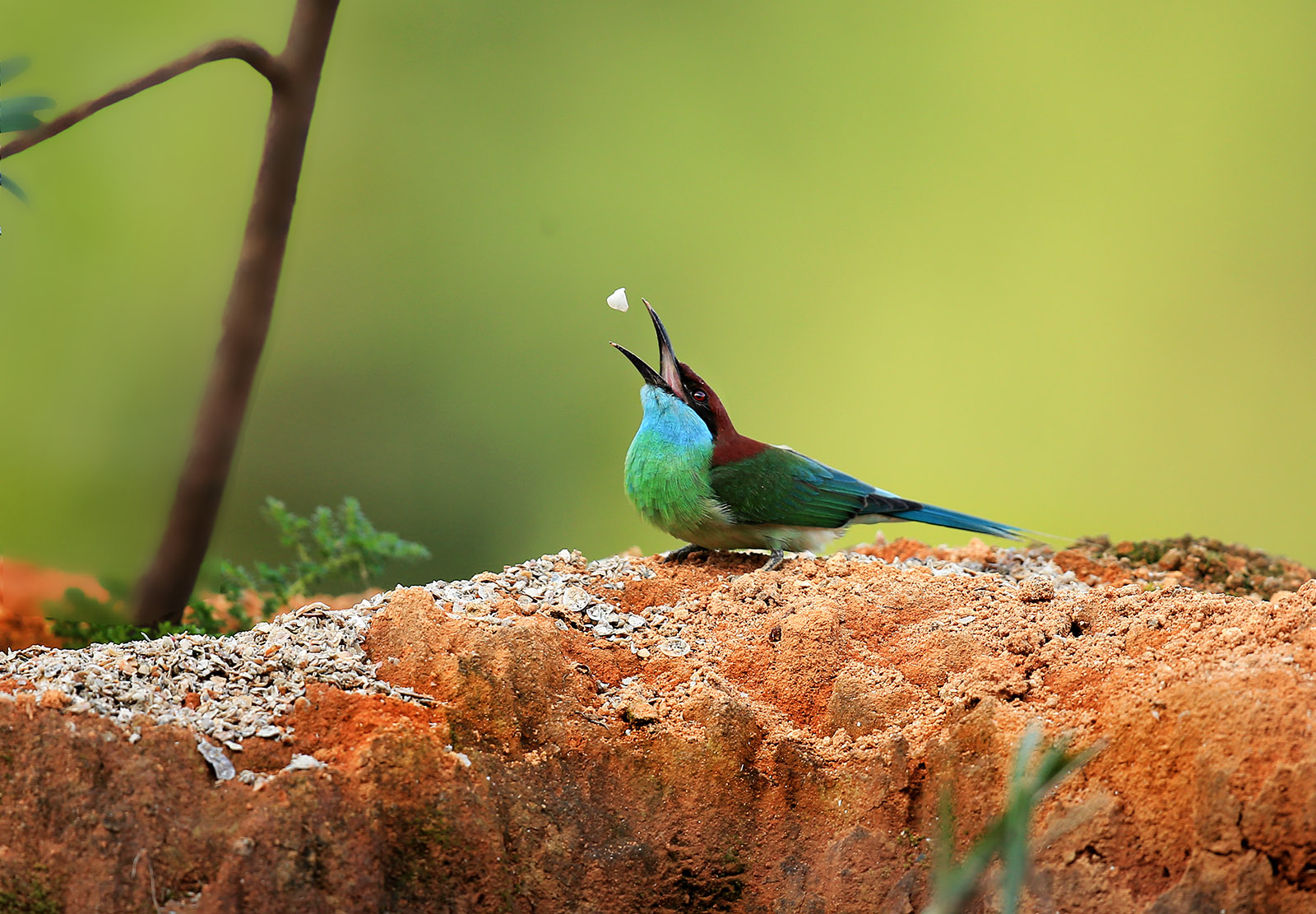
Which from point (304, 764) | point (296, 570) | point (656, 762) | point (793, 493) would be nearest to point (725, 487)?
point (793, 493)

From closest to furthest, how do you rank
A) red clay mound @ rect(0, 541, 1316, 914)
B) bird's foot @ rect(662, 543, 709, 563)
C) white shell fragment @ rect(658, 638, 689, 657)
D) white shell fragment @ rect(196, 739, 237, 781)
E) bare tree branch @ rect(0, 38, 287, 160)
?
red clay mound @ rect(0, 541, 1316, 914), white shell fragment @ rect(196, 739, 237, 781), white shell fragment @ rect(658, 638, 689, 657), bare tree branch @ rect(0, 38, 287, 160), bird's foot @ rect(662, 543, 709, 563)

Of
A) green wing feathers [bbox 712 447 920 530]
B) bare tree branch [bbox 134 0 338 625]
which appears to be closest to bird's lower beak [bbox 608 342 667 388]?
green wing feathers [bbox 712 447 920 530]

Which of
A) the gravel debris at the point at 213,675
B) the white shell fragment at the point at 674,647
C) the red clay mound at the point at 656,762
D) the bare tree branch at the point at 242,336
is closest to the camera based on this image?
the red clay mound at the point at 656,762

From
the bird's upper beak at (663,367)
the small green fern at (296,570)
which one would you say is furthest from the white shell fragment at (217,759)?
the bird's upper beak at (663,367)

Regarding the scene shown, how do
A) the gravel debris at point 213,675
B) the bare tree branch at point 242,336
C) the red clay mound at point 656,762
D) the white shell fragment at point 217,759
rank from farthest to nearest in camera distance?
the bare tree branch at point 242,336, the gravel debris at point 213,675, the white shell fragment at point 217,759, the red clay mound at point 656,762

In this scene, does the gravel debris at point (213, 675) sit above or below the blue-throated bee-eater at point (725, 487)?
below

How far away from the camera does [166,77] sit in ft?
10.7

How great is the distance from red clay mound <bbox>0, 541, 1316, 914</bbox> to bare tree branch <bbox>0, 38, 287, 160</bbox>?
4.71 ft

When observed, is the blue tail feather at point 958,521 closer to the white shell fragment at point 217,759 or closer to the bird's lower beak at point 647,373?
the bird's lower beak at point 647,373

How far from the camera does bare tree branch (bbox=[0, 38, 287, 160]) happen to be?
2.97 metres

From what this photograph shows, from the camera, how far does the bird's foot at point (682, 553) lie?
3944 mm

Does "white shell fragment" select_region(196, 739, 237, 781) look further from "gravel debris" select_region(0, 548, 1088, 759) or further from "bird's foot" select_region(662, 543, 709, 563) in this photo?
"bird's foot" select_region(662, 543, 709, 563)

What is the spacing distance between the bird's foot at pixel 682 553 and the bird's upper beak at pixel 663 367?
1.78ft

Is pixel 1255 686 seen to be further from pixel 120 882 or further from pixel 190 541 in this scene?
pixel 190 541
